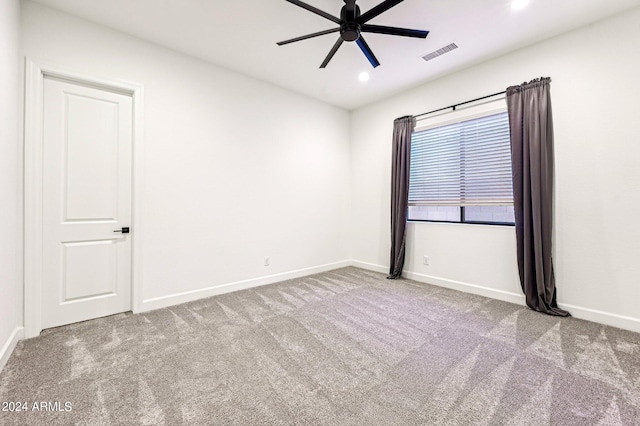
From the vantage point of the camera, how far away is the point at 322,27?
2754mm

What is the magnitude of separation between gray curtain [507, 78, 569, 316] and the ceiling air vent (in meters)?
0.88

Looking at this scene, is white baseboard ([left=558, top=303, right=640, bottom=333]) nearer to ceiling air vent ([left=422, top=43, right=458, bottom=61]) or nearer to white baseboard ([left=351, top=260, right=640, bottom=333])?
white baseboard ([left=351, top=260, right=640, bottom=333])

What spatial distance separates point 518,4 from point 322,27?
180 centimetres

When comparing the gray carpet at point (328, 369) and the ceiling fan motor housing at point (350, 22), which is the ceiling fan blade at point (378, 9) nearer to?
the ceiling fan motor housing at point (350, 22)

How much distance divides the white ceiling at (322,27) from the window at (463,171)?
2.70 ft

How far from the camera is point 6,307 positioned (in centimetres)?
200

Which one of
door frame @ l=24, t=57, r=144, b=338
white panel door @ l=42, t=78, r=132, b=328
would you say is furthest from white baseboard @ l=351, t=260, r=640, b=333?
door frame @ l=24, t=57, r=144, b=338

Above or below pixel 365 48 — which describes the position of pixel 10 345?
below

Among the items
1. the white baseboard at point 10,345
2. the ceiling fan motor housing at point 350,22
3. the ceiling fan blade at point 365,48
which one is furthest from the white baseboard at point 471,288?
the white baseboard at point 10,345

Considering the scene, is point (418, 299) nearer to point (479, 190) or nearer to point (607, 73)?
point (479, 190)

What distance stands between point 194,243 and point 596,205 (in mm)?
4427

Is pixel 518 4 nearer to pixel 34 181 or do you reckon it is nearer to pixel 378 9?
pixel 378 9

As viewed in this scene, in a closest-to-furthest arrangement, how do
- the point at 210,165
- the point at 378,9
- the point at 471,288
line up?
1. the point at 378,9
2. the point at 210,165
3. the point at 471,288

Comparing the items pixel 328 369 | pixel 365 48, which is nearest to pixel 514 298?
pixel 328 369
